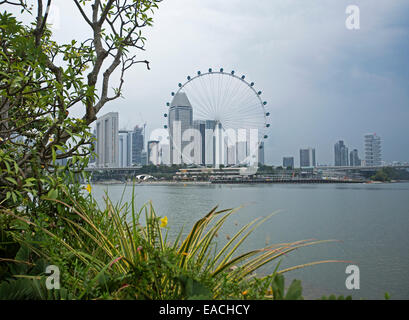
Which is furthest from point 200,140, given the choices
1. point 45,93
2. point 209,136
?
point 45,93

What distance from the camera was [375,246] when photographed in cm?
952

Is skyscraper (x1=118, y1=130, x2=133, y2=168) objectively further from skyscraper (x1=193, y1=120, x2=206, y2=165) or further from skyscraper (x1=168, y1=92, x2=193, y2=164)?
skyscraper (x1=193, y1=120, x2=206, y2=165)

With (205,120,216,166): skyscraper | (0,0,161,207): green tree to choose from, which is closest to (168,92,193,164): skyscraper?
(205,120,216,166): skyscraper

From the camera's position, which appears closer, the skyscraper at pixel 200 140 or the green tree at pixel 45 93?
the green tree at pixel 45 93

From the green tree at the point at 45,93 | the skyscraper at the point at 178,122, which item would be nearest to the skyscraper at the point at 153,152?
the skyscraper at the point at 178,122

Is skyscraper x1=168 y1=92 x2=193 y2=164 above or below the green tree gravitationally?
above

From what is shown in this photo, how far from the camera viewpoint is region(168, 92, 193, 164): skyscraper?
30.5m

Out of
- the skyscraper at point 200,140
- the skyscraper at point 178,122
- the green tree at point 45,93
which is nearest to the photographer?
the green tree at point 45,93

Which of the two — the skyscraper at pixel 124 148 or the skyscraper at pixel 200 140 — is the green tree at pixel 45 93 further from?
the skyscraper at pixel 200 140

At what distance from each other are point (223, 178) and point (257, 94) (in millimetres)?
19756

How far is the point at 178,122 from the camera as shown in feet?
104

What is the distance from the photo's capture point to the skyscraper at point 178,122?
30500 mm
